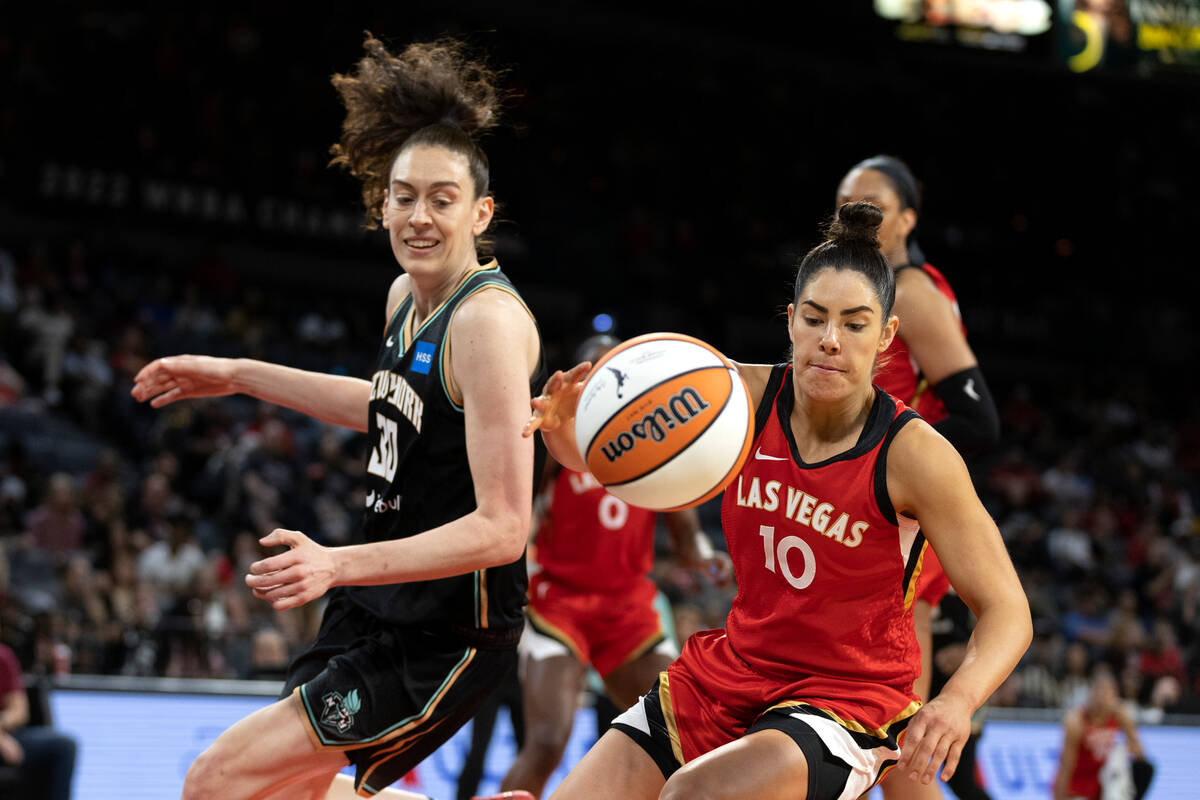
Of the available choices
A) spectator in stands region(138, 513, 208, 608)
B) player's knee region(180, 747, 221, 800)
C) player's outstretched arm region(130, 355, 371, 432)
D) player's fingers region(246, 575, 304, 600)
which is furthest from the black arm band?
spectator in stands region(138, 513, 208, 608)

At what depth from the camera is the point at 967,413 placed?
3939 mm

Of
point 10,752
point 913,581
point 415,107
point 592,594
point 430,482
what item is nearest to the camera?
point 913,581

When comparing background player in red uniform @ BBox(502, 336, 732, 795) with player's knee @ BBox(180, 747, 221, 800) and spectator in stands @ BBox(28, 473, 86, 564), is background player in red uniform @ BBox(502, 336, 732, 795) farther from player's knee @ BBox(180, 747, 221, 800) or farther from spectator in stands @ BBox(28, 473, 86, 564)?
spectator in stands @ BBox(28, 473, 86, 564)

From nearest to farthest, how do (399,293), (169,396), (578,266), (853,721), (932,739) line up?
(932,739) < (853,721) < (169,396) < (399,293) < (578,266)

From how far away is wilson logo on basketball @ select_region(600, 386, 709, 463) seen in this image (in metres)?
2.89

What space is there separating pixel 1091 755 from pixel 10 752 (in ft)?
20.2

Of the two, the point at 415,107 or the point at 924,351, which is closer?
the point at 415,107

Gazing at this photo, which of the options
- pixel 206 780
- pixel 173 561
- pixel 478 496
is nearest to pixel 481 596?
pixel 478 496

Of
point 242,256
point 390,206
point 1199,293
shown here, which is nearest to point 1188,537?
point 1199,293

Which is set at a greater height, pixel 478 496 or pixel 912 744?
pixel 478 496

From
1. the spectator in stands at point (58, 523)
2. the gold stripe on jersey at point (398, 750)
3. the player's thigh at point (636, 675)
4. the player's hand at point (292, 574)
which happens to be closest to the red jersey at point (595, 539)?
the player's thigh at point (636, 675)

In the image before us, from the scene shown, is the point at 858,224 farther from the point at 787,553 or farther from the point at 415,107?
the point at 415,107

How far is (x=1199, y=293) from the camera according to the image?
21922 mm

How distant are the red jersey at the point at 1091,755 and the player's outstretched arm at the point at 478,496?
6011mm
